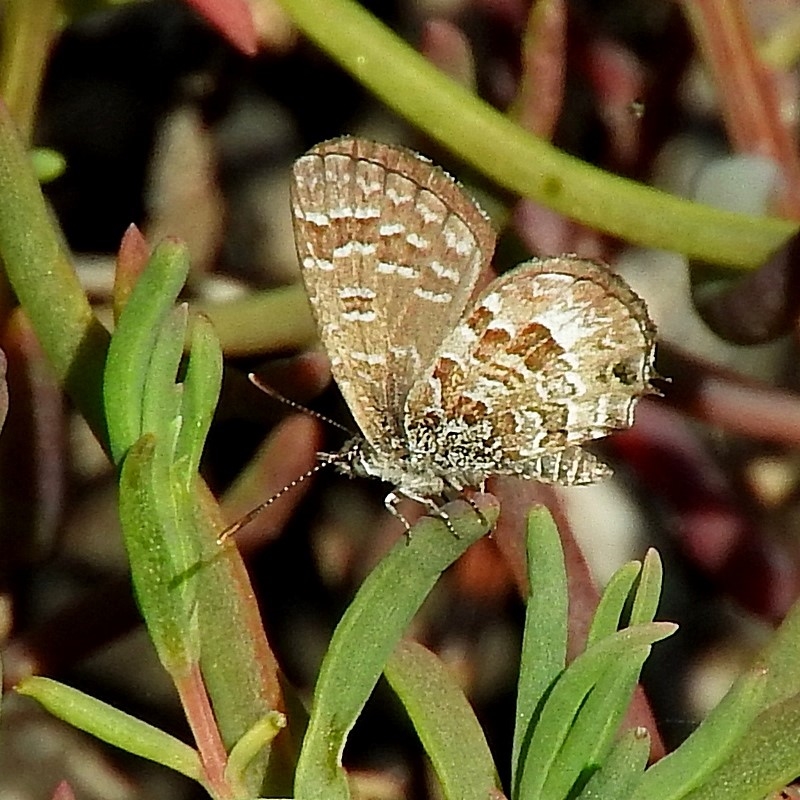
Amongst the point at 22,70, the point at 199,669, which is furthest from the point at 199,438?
the point at 22,70

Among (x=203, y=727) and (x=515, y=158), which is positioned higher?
(x=515, y=158)

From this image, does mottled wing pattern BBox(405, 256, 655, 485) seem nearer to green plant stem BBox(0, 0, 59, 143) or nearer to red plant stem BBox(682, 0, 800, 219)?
red plant stem BBox(682, 0, 800, 219)

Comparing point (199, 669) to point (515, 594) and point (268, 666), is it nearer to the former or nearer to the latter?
point (268, 666)

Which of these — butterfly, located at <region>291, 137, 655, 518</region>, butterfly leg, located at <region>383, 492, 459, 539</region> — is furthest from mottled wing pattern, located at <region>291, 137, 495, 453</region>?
butterfly leg, located at <region>383, 492, 459, 539</region>

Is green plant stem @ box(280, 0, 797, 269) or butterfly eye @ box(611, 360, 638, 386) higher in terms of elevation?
green plant stem @ box(280, 0, 797, 269)

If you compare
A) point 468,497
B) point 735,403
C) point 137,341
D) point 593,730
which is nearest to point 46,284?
point 137,341

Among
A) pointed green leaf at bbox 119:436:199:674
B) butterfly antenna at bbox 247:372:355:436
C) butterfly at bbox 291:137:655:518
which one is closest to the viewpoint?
pointed green leaf at bbox 119:436:199:674

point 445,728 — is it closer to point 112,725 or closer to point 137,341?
point 112,725
